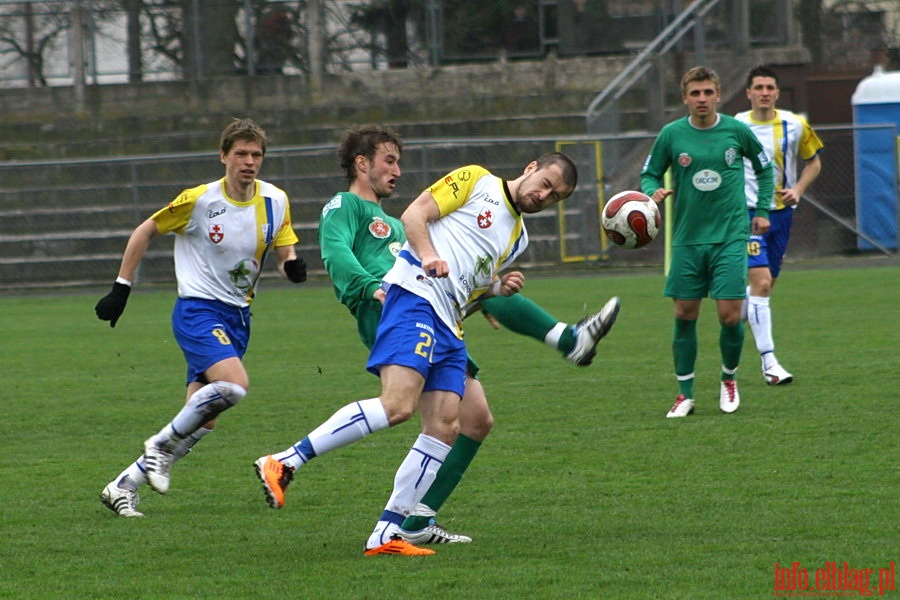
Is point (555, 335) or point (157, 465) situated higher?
point (555, 335)

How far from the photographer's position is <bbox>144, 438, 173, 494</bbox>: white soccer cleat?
6.50 meters

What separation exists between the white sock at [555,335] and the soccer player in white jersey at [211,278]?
4.34ft

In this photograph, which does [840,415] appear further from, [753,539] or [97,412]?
[97,412]

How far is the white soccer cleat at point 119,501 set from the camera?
643 centimetres

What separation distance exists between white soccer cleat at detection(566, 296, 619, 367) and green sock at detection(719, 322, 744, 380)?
2.73m

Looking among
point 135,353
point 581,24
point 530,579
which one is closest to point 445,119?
point 581,24

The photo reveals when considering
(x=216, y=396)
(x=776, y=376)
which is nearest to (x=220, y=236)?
(x=216, y=396)

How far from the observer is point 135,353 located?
13.3 m

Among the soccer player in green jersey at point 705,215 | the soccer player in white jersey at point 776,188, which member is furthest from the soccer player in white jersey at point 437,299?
the soccer player in white jersey at point 776,188

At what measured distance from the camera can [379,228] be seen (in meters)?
6.50

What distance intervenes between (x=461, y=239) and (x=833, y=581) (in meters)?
1.93

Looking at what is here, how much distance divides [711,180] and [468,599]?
456 cm

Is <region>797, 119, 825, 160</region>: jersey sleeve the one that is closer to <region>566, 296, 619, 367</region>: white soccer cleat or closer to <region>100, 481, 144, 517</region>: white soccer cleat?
<region>566, 296, 619, 367</region>: white soccer cleat

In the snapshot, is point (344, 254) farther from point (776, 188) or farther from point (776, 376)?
point (776, 188)
